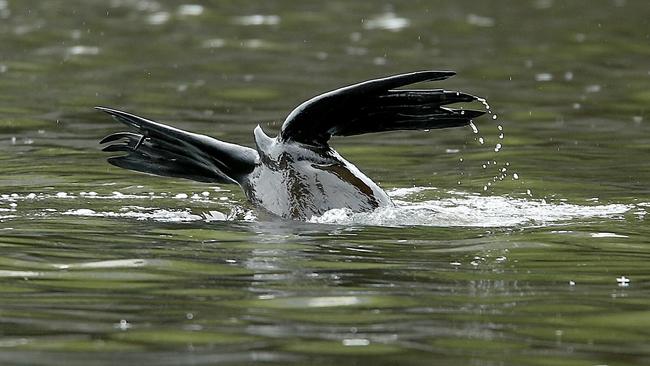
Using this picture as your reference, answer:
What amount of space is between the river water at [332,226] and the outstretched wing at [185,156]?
0.22m

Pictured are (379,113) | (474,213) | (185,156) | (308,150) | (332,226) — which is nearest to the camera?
(332,226)

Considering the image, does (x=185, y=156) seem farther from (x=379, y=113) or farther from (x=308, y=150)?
(x=379, y=113)

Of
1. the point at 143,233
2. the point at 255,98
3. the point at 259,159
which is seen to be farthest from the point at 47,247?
the point at 255,98

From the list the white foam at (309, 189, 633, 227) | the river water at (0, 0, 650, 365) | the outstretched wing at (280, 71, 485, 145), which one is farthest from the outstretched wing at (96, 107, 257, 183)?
the white foam at (309, 189, 633, 227)

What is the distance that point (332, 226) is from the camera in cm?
650

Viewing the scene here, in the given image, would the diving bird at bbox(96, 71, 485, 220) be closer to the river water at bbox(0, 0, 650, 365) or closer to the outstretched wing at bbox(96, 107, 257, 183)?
the outstretched wing at bbox(96, 107, 257, 183)

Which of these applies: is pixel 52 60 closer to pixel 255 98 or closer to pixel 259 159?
pixel 255 98

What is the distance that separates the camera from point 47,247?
19.5 ft

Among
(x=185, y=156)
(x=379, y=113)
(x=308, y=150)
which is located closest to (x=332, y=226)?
(x=308, y=150)

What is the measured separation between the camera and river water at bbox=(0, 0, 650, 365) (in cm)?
434

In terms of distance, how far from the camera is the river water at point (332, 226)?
4344mm

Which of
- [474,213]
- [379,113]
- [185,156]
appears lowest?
[474,213]

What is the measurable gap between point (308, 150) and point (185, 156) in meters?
0.58

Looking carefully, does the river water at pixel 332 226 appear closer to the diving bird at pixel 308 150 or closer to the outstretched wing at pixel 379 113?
the diving bird at pixel 308 150
